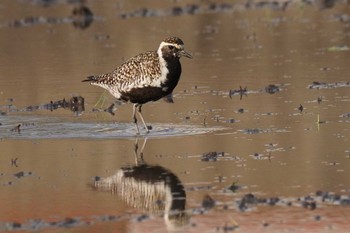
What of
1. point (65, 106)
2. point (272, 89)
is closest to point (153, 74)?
point (65, 106)

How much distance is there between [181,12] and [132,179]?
2153 centimetres

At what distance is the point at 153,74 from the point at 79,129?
55.3 inches

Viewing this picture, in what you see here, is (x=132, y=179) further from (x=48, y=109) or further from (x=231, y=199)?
(x=48, y=109)

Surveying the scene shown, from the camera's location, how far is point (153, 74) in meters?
→ 16.4

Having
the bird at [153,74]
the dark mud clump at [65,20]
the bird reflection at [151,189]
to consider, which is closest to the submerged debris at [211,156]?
the bird reflection at [151,189]

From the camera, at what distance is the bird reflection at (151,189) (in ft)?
37.8

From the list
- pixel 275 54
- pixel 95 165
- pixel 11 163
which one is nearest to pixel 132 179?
pixel 95 165

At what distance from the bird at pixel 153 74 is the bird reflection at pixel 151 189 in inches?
93.6

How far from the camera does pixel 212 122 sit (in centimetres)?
1678

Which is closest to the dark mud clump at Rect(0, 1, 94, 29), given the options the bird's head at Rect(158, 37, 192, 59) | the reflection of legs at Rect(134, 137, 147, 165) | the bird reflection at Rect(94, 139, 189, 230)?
the bird's head at Rect(158, 37, 192, 59)

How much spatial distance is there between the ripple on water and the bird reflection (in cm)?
205

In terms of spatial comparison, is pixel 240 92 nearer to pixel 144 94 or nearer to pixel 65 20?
pixel 144 94

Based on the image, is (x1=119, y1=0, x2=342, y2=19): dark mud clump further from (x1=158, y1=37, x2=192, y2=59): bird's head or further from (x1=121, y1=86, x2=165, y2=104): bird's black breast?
(x1=158, y1=37, x2=192, y2=59): bird's head

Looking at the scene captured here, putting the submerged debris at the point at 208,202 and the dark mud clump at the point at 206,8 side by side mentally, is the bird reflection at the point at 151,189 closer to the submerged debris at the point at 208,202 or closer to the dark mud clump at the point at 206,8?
the submerged debris at the point at 208,202
